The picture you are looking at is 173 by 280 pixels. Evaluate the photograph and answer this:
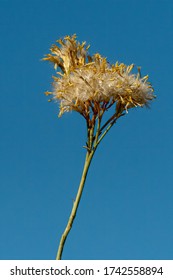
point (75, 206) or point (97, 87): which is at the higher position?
point (97, 87)

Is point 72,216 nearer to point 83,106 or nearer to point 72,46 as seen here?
point 83,106

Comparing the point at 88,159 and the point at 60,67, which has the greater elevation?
the point at 60,67

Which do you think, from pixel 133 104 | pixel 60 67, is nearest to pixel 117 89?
pixel 133 104

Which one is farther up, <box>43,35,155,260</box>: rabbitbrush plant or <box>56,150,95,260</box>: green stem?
<box>43,35,155,260</box>: rabbitbrush plant

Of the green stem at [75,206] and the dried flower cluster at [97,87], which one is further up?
the dried flower cluster at [97,87]

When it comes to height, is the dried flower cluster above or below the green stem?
above

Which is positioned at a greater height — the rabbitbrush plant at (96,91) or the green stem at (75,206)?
the rabbitbrush plant at (96,91)

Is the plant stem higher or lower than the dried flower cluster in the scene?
lower
